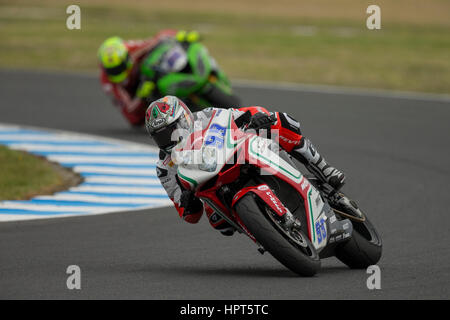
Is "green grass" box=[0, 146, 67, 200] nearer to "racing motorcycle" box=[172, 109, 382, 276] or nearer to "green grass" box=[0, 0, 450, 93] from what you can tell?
"racing motorcycle" box=[172, 109, 382, 276]

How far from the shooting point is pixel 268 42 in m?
27.7

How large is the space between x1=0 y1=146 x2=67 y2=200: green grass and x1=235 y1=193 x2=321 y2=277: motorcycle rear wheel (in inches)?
193

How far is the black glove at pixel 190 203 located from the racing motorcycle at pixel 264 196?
0.23 ft

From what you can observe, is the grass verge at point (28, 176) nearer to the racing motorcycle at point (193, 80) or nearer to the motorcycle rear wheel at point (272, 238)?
the racing motorcycle at point (193, 80)

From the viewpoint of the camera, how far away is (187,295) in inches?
249

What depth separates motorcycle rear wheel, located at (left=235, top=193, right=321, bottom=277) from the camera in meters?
6.45

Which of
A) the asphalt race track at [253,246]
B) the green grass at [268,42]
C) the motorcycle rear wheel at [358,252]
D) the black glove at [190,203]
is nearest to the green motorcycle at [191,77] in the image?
the asphalt race track at [253,246]

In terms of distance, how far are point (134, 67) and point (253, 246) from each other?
311 inches

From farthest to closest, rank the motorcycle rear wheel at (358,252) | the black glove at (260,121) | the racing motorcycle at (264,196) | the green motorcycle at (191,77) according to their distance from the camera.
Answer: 1. the green motorcycle at (191,77)
2. the motorcycle rear wheel at (358,252)
3. the black glove at (260,121)
4. the racing motorcycle at (264,196)

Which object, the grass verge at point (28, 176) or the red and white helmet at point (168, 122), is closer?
the red and white helmet at point (168, 122)

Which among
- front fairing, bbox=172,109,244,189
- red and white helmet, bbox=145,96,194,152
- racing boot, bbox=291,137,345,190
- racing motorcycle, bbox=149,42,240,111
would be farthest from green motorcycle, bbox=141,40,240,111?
front fairing, bbox=172,109,244,189

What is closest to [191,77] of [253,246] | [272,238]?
[253,246]

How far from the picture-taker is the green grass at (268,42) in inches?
890

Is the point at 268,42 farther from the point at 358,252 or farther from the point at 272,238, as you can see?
the point at 272,238
